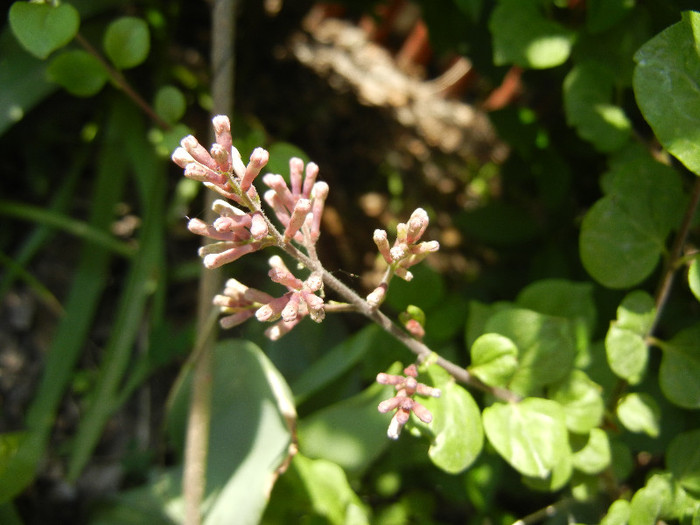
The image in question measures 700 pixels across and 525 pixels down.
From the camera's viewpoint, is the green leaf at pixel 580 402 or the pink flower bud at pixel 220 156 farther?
the green leaf at pixel 580 402

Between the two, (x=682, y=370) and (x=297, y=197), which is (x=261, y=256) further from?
(x=682, y=370)

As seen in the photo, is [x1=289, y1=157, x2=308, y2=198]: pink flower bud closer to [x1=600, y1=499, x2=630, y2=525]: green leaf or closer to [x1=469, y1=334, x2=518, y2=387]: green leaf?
[x1=469, y1=334, x2=518, y2=387]: green leaf

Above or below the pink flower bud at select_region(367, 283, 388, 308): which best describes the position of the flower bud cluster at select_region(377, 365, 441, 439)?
below

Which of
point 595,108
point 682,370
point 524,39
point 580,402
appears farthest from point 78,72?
point 682,370

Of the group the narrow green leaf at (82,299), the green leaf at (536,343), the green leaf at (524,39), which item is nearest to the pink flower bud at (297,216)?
the green leaf at (536,343)

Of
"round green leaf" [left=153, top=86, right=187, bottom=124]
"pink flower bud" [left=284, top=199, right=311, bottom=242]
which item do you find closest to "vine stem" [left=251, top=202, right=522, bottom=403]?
"pink flower bud" [left=284, top=199, right=311, bottom=242]

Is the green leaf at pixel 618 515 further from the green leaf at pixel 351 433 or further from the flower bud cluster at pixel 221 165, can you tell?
the flower bud cluster at pixel 221 165

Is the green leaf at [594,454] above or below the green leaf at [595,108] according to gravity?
below
